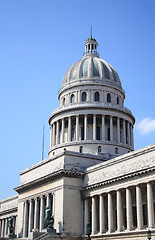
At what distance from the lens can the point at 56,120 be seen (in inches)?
2635

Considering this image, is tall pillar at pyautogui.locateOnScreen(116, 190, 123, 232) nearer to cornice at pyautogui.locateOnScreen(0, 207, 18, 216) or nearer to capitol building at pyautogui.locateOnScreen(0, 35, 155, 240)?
capitol building at pyautogui.locateOnScreen(0, 35, 155, 240)

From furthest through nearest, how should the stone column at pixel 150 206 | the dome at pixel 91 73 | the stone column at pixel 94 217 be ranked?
the dome at pixel 91 73 → the stone column at pixel 94 217 → the stone column at pixel 150 206

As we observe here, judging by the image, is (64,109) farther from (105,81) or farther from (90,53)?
(90,53)

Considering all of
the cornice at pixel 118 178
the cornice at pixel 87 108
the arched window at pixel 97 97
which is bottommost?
the cornice at pixel 118 178

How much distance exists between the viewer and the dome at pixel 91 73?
2692 inches

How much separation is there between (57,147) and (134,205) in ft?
78.8

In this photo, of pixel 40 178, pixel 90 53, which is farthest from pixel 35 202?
pixel 90 53

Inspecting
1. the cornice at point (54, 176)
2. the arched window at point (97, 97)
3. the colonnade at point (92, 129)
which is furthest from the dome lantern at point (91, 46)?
the cornice at point (54, 176)

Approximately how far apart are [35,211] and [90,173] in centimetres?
1169

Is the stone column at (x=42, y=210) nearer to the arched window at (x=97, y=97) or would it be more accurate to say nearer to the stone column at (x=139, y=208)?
the stone column at (x=139, y=208)

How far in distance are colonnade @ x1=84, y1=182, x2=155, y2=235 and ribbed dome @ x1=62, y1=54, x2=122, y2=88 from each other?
27504mm

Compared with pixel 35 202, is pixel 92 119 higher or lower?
higher

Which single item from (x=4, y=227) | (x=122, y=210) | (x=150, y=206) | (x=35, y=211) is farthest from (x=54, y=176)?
(x=4, y=227)

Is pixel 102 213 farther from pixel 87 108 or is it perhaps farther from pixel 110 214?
pixel 87 108
